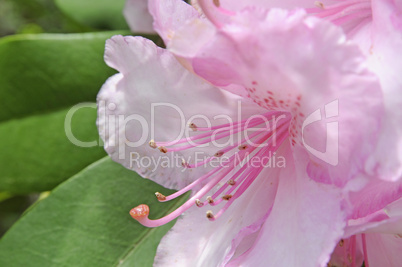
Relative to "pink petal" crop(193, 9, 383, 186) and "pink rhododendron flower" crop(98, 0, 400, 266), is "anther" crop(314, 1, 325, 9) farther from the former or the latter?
"pink petal" crop(193, 9, 383, 186)

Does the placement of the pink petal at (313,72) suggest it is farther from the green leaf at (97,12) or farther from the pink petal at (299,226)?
the green leaf at (97,12)

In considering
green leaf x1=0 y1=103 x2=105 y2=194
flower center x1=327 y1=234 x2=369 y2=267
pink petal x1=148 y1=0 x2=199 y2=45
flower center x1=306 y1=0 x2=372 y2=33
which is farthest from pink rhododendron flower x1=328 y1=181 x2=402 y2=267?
green leaf x1=0 y1=103 x2=105 y2=194

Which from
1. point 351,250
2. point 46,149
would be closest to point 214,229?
point 351,250

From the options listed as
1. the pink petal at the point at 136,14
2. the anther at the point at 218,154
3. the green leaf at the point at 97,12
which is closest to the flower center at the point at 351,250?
the anther at the point at 218,154

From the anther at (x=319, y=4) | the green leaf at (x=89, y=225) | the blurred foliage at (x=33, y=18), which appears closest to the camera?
the anther at (x=319, y=4)

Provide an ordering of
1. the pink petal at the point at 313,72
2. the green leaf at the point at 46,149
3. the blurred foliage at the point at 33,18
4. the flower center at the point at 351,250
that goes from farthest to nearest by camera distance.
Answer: the blurred foliage at the point at 33,18, the green leaf at the point at 46,149, the flower center at the point at 351,250, the pink petal at the point at 313,72

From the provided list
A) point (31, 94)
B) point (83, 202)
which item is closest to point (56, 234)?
point (83, 202)
